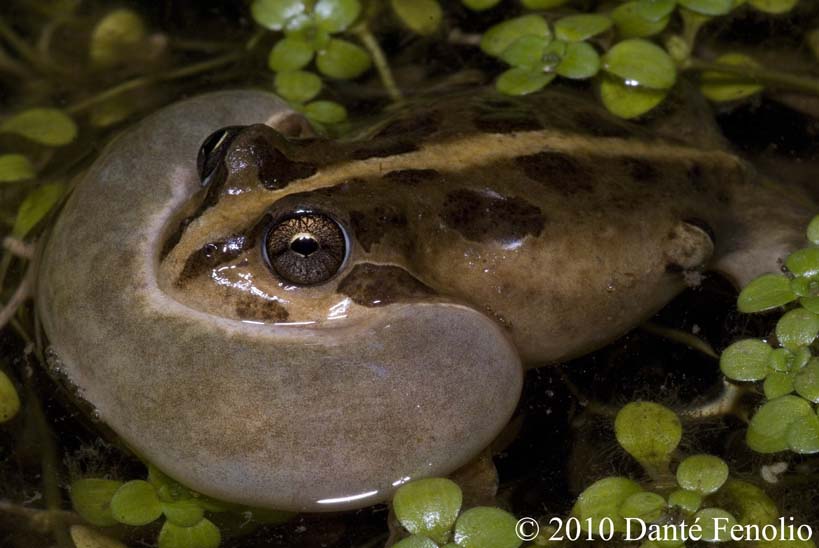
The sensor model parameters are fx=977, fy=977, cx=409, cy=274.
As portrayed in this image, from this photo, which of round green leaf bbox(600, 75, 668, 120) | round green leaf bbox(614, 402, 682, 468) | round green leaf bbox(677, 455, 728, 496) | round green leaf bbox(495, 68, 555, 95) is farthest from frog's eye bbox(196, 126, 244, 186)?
round green leaf bbox(677, 455, 728, 496)

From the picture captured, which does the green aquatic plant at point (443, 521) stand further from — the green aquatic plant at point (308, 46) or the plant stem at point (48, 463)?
the green aquatic plant at point (308, 46)

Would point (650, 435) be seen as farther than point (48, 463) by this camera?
No

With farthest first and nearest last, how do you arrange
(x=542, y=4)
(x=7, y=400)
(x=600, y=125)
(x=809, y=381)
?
(x=542, y=4) < (x=600, y=125) < (x=7, y=400) < (x=809, y=381)

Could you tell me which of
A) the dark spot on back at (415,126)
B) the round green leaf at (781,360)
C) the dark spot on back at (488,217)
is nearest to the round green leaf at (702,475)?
the round green leaf at (781,360)

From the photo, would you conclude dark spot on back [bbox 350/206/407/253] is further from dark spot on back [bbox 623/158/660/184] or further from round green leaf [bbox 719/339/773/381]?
round green leaf [bbox 719/339/773/381]

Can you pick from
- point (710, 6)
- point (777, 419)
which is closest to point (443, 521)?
point (777, 419)

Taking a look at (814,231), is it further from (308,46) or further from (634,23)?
(308,46)
